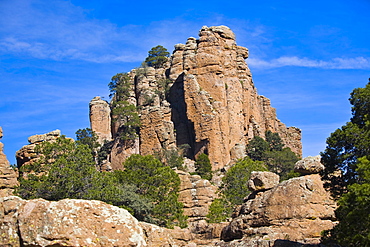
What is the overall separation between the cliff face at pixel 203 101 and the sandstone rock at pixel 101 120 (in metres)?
7.62

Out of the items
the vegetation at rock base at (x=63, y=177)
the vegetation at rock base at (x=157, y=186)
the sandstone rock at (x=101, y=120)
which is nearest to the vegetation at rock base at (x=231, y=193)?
the vegetation at rock base at (x=157, y=186)

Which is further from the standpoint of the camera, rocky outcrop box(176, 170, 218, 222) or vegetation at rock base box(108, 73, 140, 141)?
vegetation at rock base box(108, 73, 140, 141)

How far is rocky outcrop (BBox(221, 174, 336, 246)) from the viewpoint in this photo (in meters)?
25.3

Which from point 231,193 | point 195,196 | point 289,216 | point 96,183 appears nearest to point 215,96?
point 195,196

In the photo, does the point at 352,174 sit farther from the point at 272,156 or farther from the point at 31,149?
the point at 272,156

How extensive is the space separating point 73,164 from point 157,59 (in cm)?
7217

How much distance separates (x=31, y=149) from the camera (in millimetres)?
48938

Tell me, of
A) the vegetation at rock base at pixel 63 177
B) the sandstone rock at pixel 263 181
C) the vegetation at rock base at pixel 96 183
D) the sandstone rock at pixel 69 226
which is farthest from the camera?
the vegetation at rock base at pixel 96 183

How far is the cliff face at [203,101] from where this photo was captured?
91.4m

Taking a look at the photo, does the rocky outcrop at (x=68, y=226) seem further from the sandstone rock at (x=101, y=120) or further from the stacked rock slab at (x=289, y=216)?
the sandstone rock at (x=101, y=120)

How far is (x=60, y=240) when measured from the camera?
341 inches

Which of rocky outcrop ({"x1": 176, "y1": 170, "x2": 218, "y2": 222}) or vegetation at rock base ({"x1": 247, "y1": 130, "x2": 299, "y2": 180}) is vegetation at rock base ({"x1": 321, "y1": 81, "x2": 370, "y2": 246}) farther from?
vegetation at rock base ({"x1": 247, "y1": 130, "x2": 299, "y2": 180})

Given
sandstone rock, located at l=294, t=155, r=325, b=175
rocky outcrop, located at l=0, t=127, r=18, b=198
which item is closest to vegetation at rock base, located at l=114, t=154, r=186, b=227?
rocky outcrop, located at l=0, t=127, r=18, b=198

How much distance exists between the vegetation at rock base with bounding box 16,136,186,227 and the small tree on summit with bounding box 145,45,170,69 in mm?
56110
